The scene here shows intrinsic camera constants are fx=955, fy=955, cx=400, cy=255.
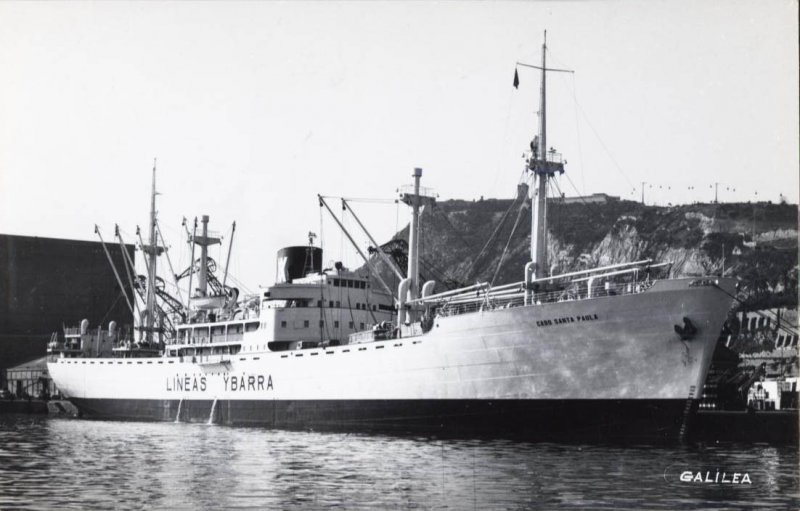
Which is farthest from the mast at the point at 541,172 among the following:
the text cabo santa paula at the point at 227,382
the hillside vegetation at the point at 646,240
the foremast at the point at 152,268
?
the hillside vegetation at the point at 646,240

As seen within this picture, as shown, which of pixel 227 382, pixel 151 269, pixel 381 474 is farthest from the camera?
pixel 151 269

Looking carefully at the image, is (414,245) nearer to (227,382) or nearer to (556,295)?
(556,295)

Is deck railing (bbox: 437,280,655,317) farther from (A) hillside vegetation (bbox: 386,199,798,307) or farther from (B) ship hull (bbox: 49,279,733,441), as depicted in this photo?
(A) hillside vegetation (bbox: 386,199,798,307)

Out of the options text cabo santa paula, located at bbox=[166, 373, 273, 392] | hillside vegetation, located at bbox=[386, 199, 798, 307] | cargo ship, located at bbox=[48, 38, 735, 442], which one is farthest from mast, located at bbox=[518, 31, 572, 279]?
hillside vegetation, located at bbox=[386, 199, 798, 307]

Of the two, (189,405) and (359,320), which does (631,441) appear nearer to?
(359,320)

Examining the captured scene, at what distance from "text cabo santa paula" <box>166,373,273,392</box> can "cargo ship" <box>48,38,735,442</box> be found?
10 centimetres

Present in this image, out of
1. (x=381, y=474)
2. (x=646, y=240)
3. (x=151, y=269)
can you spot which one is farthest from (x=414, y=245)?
(x=646, y=240)

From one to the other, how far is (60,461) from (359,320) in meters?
22.1

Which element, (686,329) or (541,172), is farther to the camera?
(541,172)

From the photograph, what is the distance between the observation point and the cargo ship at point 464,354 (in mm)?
31328

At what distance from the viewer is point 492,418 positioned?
112 ft

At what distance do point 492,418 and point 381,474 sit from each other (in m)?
11.9

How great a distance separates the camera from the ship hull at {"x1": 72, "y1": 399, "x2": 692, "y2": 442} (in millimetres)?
31672

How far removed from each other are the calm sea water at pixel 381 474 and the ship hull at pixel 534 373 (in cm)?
232
